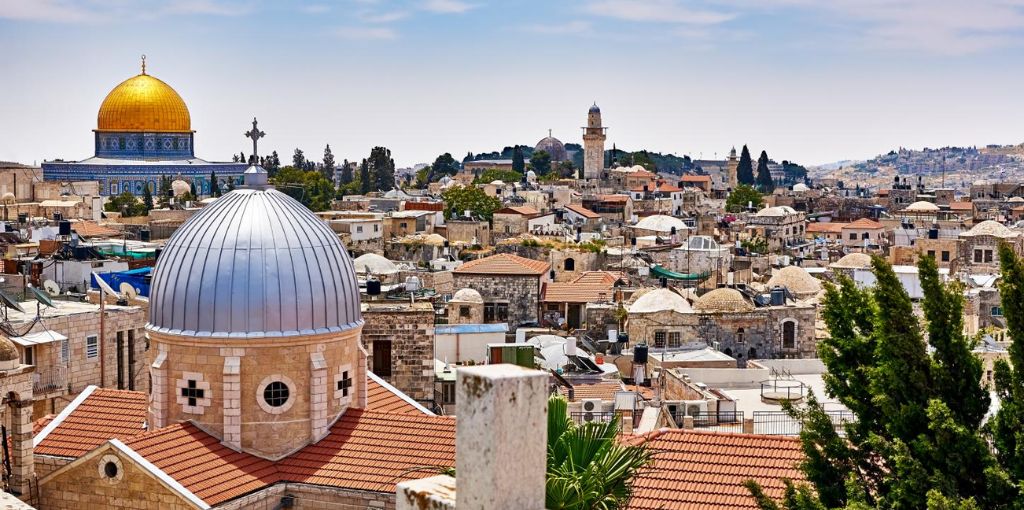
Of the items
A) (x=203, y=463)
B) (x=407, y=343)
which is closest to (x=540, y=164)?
(x=407, y=343)

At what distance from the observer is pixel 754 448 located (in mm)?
13492

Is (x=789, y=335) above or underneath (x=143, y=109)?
underneath

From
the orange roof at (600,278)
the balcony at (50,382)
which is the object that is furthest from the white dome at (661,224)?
the balcony at (50,382)

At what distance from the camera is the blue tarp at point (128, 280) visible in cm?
2870

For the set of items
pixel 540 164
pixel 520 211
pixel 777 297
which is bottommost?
pixel 777 297

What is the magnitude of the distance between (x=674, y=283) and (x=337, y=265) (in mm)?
28220

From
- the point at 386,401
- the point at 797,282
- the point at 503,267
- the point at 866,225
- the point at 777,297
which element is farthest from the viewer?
the point at 866,225

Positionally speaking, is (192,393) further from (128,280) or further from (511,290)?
(511,290)

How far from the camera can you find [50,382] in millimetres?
21109

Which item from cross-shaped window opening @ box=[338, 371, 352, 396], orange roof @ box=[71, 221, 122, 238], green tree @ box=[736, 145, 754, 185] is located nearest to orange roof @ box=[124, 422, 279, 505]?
cross-shaped window opening @ box=[338, 371, 352, 396]

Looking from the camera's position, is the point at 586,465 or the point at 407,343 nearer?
the point at 586,465

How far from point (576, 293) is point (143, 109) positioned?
53.7 metres

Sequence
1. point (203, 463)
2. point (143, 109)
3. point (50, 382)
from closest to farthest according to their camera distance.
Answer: point (203, 463) < point (50, 382) < point (143, 109)

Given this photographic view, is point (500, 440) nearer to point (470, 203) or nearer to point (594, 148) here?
point (470, 203)
